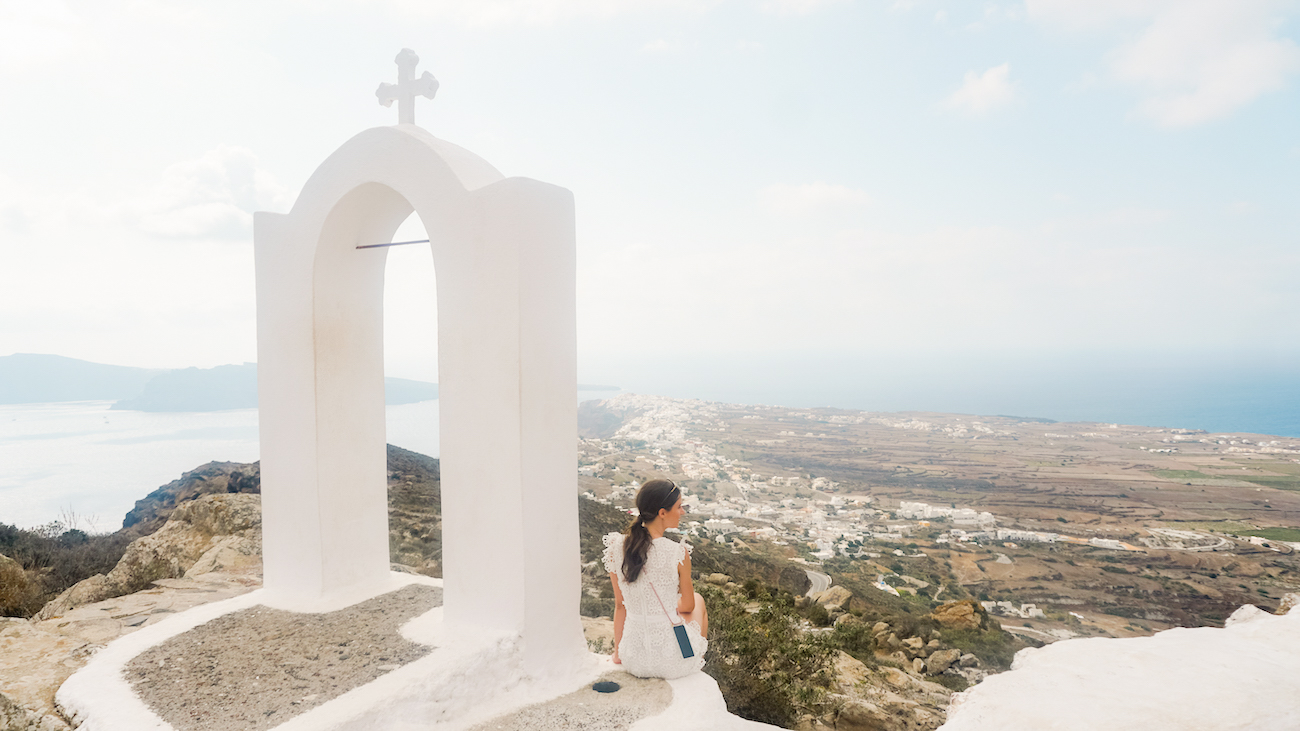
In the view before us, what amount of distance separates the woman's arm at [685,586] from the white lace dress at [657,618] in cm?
2

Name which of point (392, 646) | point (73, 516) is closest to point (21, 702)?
point (392, 646)

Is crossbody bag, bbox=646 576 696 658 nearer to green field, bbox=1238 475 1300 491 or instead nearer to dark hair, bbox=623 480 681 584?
dark hair, bbox=623 480 681 584

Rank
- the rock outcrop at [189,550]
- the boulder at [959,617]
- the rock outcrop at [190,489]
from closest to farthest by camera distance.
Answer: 1. the rock outcrop at [189,550]
2. the rock outcrop at [190,489]
3. the boulder at [959,617]

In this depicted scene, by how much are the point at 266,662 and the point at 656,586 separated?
215cm

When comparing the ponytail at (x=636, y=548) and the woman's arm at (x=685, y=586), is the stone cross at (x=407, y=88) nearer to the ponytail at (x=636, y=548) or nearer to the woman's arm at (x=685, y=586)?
the ponytail at (x=636, y=548)

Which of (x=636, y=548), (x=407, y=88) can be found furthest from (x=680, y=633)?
(x=407, y=88)

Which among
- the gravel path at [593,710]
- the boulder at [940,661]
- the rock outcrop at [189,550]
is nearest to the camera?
the gravel path at [593,710]

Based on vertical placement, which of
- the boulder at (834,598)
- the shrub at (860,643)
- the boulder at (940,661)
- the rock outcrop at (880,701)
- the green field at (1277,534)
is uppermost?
the rock outcrop at (880,701)

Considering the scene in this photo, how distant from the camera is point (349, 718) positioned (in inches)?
110

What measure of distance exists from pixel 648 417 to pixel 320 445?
2837 centimetres

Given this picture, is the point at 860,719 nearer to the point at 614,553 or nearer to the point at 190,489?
the point at 614,553

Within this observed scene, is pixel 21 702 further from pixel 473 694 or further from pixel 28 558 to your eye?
pixel 28 558

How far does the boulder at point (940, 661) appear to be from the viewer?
10055mm

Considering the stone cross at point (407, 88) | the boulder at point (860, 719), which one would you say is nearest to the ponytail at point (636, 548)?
the stone cross at point (407, 88)
